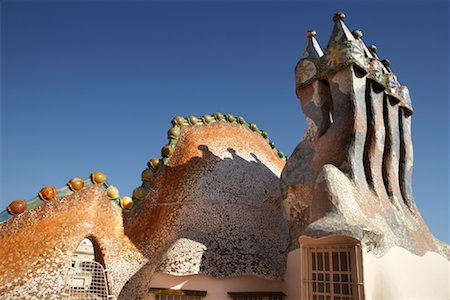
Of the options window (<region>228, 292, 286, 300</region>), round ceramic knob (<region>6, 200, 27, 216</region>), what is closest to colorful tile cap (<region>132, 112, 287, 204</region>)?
round ceramic knob (<region>6, 200, 27, 216</region>)

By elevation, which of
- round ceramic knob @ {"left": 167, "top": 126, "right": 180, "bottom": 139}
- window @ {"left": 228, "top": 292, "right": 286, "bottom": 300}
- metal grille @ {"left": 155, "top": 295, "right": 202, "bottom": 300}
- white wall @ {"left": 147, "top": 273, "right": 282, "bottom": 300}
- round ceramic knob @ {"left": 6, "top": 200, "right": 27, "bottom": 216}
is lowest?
metal grille @ {"left": 155, "top": 295, "right": 202, "bottom": 300}

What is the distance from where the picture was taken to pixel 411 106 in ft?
26.3

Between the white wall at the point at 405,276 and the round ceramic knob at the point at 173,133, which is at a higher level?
the round ceramic knob at the point at 173,133

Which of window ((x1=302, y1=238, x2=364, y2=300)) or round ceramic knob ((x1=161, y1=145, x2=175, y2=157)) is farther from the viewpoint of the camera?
round ceramic knob ((x1=161, y1=145, x2=175, y2=157))

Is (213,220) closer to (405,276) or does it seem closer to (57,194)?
(57,194)

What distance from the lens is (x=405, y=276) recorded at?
5.87 metres

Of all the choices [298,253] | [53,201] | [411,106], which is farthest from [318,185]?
[53,201]

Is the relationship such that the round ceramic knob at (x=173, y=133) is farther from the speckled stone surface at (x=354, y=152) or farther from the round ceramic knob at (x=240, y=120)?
the speckled stone surface at (x=354, y=152)

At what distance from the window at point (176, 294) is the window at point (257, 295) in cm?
54

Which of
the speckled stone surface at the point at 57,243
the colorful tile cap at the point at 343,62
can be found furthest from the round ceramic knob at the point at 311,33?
the speckled stone surface at the point at 57,243

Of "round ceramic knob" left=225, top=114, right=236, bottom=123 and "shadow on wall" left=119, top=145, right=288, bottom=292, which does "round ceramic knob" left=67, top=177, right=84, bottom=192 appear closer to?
"shadow on wall" left=119, top=145, right=288, bottom=292

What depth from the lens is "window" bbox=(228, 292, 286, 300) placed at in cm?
652

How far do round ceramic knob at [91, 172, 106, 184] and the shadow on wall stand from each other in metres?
0.96

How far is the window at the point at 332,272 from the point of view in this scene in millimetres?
5273
